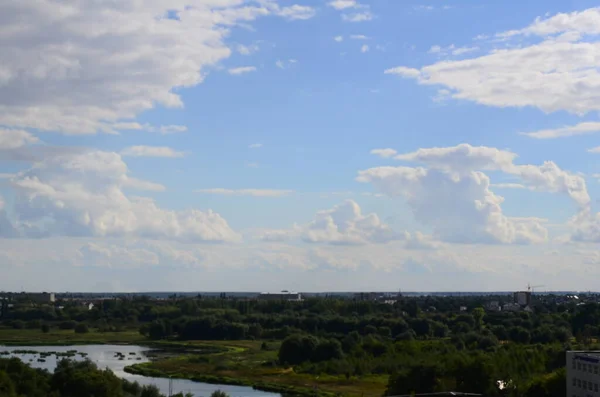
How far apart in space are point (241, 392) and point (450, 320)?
5314cm

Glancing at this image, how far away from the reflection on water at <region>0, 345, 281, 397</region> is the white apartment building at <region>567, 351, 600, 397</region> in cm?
2127

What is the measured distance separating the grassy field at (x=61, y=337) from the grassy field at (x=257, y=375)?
22787mm

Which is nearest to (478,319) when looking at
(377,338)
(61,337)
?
(377,338)

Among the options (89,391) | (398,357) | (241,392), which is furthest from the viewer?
(398,357)

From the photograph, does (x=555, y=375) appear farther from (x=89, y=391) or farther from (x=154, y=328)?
(x=154, y=328)

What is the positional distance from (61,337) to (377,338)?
4072 cm

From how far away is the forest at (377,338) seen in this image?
50.4 m

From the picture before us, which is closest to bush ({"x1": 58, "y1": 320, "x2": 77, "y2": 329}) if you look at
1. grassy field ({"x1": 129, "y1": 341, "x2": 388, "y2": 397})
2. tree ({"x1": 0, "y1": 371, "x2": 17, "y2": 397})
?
grassy field ({"x1": 129, "y1": 341, "x2": 388, "y2": 397})

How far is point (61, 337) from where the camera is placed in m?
102

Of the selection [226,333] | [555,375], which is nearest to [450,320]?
[226,333]

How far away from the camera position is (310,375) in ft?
217

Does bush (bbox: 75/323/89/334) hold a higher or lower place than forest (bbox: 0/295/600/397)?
lower

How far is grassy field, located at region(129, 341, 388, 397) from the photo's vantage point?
191 ft

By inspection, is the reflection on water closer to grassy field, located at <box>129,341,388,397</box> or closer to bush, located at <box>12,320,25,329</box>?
grassy field, located at <box>129,341,388,397</box>
